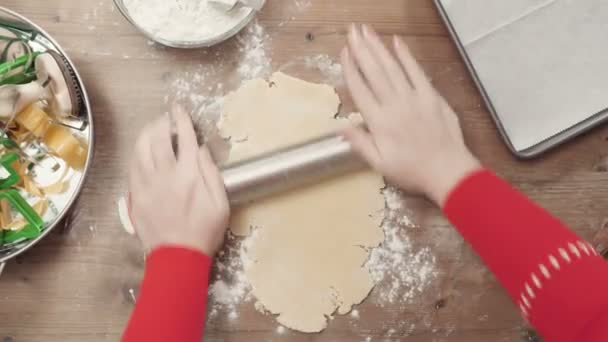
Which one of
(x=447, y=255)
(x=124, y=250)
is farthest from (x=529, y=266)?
(x=124, y=250)

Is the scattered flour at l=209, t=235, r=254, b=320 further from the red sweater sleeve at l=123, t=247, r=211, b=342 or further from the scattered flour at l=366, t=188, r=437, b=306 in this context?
the scattered flour at l=366, t=188, r=437, b=306

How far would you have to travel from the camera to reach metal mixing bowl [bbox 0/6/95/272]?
81 centimetres

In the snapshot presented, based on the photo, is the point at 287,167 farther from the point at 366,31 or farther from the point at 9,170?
the point at 9,170

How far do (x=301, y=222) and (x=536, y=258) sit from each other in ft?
1.05

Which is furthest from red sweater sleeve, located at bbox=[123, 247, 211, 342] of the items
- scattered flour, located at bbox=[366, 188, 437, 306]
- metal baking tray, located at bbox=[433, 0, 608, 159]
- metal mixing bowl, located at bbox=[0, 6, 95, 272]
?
metal baking tray, located at bbox=[433, 0, 608, 159]

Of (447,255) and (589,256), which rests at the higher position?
(589,256)

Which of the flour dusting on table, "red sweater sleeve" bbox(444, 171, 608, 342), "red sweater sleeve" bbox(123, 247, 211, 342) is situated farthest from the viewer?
the flour dusting on table

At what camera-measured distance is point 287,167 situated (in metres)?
0.81

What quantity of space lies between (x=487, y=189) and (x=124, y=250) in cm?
51

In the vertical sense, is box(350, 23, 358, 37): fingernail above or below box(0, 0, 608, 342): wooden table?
above

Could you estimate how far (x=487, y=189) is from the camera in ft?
2.46

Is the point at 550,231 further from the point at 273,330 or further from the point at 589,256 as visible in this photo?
the point at 273,330

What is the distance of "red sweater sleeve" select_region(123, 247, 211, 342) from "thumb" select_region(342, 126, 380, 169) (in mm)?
254

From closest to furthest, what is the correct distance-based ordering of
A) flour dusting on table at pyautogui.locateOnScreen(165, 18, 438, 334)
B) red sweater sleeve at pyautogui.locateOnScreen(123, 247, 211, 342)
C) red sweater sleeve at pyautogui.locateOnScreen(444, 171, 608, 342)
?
red sweater sleeve at pyautogui.locateOnScreen(444, 171, 608, 342)
red sweater sleeve at pyautogui.locateOnScreen(123, 247, 211, 342)
flour dusting on table at pyautogui.locateOnScreen(165, 18, 438, 334)
